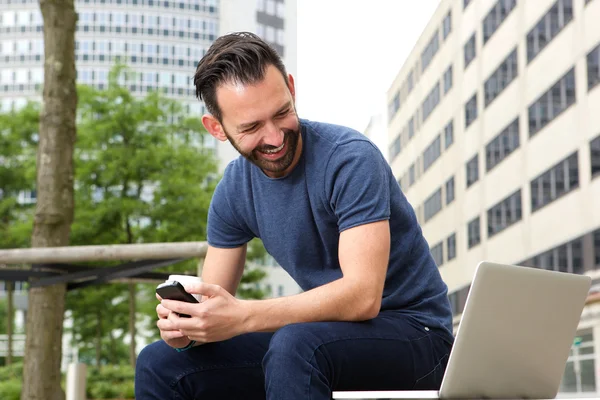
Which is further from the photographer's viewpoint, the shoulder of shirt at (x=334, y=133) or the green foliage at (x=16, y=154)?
the green foliage at (x=16, y=154)

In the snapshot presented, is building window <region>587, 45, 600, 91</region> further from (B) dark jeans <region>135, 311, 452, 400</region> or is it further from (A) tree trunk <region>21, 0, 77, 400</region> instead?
(B) dark jeans <region>135, 311, 452, 400</region>

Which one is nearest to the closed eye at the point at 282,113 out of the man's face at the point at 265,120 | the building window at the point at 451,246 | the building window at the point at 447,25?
the man's face at the point at 265,120

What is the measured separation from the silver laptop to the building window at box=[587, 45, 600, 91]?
23.5 m

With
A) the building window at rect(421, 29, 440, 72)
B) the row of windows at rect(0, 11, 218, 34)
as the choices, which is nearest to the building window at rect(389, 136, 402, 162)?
the building window at rect(421, 29, 440, 72)

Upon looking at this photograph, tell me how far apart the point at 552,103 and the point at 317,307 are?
2718 cm

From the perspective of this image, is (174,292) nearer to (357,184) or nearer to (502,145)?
(357,184)

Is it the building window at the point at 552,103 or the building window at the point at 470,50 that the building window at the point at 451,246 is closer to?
the building window at the point at 470,50

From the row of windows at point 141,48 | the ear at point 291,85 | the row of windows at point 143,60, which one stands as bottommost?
the ear at point 291,85

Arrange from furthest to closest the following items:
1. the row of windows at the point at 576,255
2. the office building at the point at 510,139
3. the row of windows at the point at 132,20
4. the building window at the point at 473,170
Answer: the row of windows at the point at 132,20 → the building window at the point at 473,170 → the office building at the point at 510,139 → the row of windows at the point at 576,255

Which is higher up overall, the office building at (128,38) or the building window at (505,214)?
the office building at (128,38)

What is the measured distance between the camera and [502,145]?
107 ft

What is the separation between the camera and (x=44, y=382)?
4508 millimetres

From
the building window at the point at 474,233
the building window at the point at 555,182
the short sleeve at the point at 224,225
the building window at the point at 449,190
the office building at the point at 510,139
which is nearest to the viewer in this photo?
the short sleeve at the point at 224,225

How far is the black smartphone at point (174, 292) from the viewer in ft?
6.04
